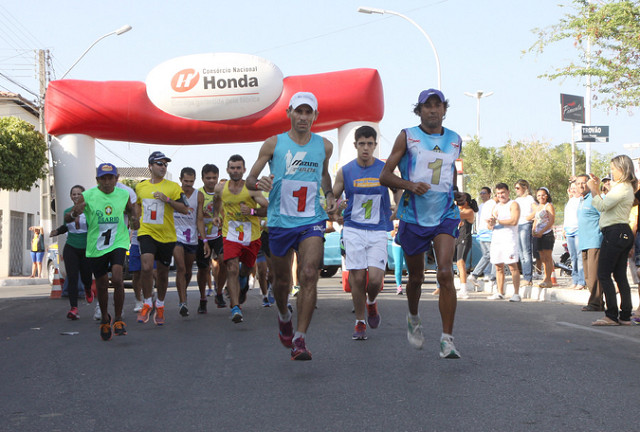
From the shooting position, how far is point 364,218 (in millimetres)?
8453

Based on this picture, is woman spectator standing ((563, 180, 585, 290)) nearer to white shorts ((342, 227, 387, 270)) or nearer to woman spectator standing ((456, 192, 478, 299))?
woman spectator standing ((456, 192, 478, 299))

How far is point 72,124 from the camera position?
48.1 ft

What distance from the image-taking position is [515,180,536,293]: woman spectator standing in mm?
14484

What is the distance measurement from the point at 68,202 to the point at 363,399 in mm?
10941

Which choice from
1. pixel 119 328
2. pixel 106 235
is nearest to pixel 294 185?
pixel 106 235

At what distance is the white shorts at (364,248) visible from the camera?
838 centimetres

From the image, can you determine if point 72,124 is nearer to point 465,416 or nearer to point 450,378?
point 450,378

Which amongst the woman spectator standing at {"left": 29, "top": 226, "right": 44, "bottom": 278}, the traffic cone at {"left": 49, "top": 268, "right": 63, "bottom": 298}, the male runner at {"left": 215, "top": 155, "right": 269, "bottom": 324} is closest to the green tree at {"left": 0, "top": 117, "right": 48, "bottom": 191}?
the woman spectator standing at {"left": 29, "top": 226, "right": 44, "bottom": 278}

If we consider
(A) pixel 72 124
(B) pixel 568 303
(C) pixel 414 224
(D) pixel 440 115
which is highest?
(A) pixel 72 124

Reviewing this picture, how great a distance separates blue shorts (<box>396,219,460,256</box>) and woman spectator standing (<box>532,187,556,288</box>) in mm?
8585

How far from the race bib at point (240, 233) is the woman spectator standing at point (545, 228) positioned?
263 inches

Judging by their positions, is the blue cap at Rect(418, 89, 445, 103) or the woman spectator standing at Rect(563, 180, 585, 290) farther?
the woman spectator standing at Rect(563, 180, 585, 290)

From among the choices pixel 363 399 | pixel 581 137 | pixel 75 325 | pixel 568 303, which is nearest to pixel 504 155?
pixel 581 137

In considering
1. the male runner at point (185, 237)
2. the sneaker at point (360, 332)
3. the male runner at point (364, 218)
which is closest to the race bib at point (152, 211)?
the male runner at point (185, 237)
